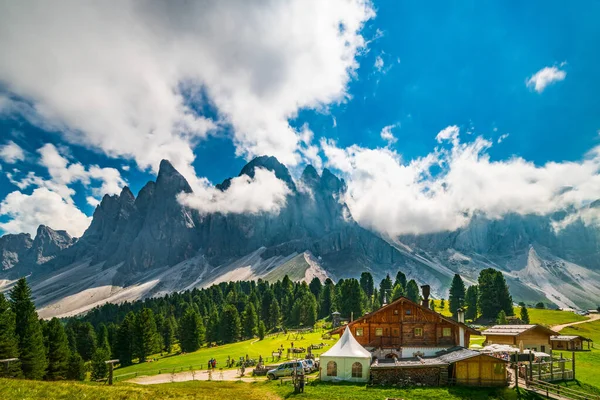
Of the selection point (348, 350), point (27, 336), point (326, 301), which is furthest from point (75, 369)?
point (326, 301)

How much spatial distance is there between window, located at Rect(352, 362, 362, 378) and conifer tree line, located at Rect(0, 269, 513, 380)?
16.2m

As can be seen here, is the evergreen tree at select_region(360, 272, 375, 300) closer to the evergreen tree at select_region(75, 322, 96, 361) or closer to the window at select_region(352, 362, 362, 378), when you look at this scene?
the evergreen tree at select_region(75, 322, 96, 361)

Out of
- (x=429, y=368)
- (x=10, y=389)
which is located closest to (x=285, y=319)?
(x=429, y=368)

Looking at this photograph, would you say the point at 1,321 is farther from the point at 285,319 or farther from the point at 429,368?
the point at 285,319

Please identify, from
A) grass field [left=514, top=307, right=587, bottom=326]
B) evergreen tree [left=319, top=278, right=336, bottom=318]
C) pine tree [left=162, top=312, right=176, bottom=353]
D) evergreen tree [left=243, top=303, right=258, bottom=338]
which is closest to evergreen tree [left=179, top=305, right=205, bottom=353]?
pine tree [left=162, top=312, right=176, bottom=353]

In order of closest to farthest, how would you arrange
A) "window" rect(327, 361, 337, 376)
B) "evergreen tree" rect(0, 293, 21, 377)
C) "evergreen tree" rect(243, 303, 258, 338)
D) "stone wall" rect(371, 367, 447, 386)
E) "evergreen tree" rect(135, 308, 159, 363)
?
"stone wall" rect(371, 367, 447, 386) → "window" rect(327, 361, 337, 376) → "evergreen tree" rect(0, 293, 21, 377) → "evergreen tree" rect(135, 308, 159, 363) → "evergreen tree" rect(243, 303, 258, 338)

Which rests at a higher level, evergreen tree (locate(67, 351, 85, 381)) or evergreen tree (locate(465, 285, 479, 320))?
evergreen tree (locate(465, 285, 479, 320))

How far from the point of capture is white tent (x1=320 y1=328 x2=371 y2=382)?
38.8 meters

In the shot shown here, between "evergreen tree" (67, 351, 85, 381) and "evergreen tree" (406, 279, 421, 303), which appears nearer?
"evergreen tree" (67, 351, 85, 381)

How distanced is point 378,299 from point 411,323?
9127cm

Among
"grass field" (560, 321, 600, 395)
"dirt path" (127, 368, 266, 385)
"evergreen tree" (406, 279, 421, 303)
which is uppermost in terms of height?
"evergreen tree" (406, 279, 421, 303)

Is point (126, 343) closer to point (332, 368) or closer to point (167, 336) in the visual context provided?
point (167, 336)

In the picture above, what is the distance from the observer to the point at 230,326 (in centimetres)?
10038

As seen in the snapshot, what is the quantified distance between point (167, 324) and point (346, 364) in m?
78.2
